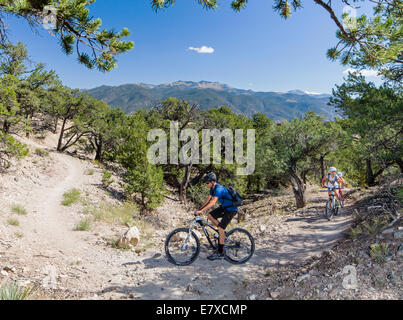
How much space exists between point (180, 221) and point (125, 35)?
14551 mm

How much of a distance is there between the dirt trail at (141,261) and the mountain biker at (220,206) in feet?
2.67

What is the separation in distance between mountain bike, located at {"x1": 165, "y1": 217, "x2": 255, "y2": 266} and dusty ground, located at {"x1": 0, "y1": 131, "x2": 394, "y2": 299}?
0.79ft

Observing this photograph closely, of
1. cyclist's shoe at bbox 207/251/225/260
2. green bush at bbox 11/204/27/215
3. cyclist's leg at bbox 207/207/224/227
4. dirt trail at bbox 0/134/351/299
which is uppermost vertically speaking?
cyclist's leg at bbox 207/207/224/227

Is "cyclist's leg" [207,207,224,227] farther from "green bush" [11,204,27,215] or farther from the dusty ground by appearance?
"green bush" [11,204,27,215]

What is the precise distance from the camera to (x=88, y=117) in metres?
26.6

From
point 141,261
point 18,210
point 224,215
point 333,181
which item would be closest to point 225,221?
point 224,215

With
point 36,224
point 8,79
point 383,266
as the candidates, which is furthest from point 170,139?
point 383,266

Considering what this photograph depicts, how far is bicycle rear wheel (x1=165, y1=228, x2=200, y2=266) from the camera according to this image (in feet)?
20.8

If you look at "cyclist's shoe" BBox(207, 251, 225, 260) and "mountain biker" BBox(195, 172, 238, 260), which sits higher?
"mountain biker" BBox(195, 172, 238, 260)

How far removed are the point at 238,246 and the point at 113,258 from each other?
161 inches

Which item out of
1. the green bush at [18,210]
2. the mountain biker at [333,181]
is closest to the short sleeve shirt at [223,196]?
the mountain biker at [333,181]

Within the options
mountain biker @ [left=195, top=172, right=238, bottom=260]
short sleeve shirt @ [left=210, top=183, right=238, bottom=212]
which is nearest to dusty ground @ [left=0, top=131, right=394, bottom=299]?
mountain biker @ [left=195, top=172, right=238, bottom=260]

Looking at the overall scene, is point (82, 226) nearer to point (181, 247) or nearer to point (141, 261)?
point (141, 261)

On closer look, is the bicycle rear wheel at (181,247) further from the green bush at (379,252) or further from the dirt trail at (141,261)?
the green bush at (379,252)
